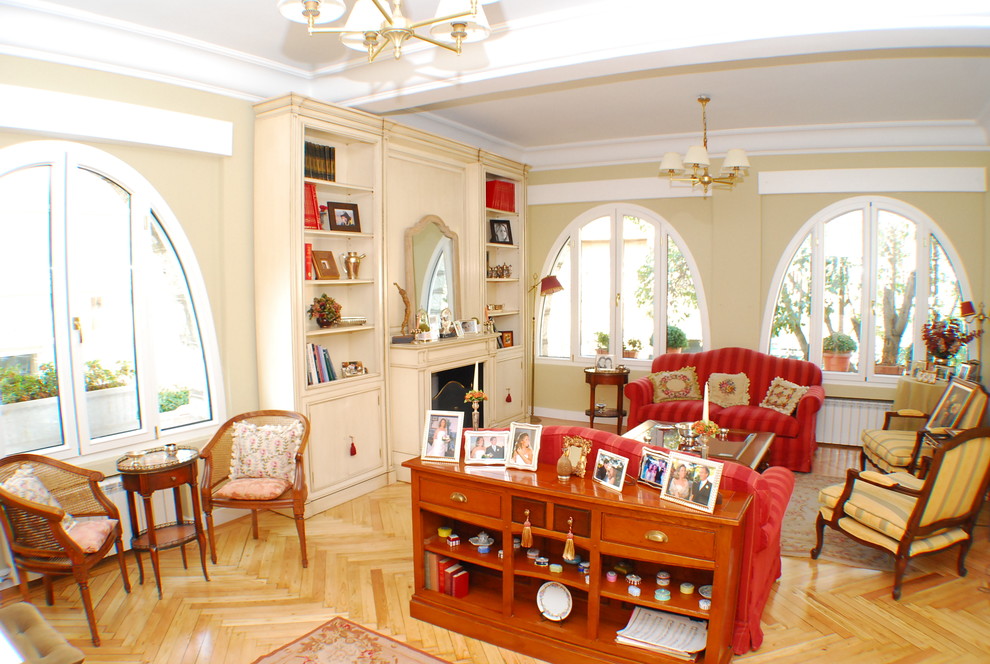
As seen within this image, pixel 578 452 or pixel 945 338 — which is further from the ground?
pixel 945 338

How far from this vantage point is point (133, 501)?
376 cm

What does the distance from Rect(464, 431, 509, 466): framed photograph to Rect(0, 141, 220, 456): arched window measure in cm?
225

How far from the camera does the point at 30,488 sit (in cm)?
331

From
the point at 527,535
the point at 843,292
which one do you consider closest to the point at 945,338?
the point at 843,292

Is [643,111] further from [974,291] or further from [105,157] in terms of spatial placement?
[105,157]

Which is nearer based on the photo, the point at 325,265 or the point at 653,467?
the point at 653,467

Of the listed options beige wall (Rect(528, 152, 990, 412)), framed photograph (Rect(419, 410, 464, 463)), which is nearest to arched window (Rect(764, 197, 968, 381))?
beige wall (Rect(528, 152, 990, 412))

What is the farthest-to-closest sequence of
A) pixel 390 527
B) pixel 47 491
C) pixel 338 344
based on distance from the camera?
pixel 338 344, pixel 390 527, pixel 47 491

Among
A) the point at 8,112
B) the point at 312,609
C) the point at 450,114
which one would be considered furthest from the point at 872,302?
the point at 8,112

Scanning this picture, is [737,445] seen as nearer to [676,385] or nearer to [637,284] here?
[676,385]

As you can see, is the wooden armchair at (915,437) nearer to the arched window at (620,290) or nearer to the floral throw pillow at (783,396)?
the floral throw pillow at (783,396)

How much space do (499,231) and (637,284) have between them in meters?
1.67

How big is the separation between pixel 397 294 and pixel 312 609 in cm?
288

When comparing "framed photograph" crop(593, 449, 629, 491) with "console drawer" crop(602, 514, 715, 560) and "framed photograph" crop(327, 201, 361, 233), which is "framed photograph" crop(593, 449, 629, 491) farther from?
"framed photograph" crop(327, 201, 361, 233)
